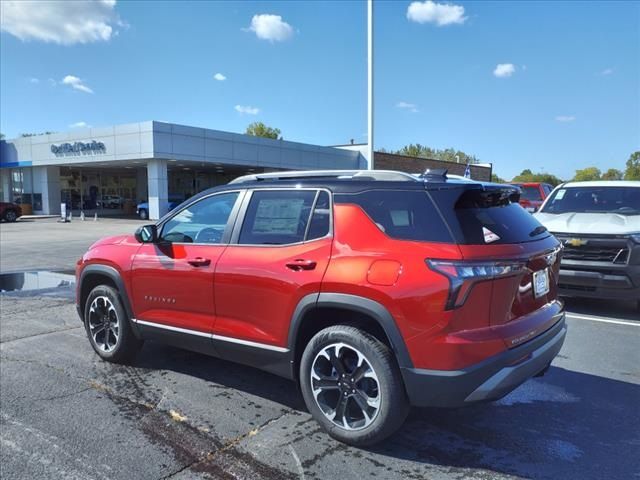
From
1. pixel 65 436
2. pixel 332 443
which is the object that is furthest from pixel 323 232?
pixel 65 436

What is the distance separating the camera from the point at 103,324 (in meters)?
4.98

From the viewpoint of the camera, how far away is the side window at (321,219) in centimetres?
346

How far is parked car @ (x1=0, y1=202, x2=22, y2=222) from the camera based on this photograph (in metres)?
30.7

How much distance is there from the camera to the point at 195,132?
30109 millimetres

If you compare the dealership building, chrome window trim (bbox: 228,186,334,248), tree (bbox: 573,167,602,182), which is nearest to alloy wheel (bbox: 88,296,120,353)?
chrome window trim (bbox: 228,186,334,248)

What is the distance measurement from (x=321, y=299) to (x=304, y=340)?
45cm

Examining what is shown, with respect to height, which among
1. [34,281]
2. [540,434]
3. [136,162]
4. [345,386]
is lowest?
[540,434]

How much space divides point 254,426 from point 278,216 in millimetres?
1553

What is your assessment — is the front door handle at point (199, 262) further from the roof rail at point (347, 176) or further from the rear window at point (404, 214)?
the rear window at point (404, 214)

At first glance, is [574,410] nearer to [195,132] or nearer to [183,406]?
[183,406]

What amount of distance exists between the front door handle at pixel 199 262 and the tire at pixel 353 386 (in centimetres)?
113

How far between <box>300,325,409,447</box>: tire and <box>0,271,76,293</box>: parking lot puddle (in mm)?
6973

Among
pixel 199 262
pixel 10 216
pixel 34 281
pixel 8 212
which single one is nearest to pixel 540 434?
pixel 199 262

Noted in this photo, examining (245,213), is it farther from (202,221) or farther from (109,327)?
(109,327)
